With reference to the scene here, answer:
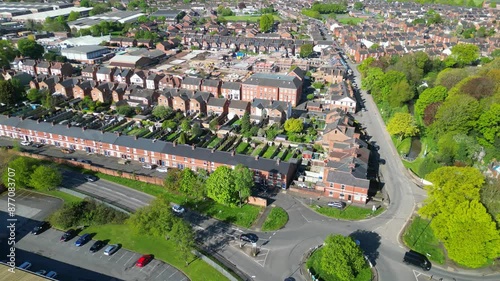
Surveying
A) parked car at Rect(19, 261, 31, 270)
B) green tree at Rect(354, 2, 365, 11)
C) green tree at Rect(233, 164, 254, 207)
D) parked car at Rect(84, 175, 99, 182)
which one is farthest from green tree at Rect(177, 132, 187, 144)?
green tree at Rect(354, 2, 365, 11)

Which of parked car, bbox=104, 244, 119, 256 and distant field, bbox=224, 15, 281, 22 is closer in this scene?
parked car, bbox=104, 244, 119, 256

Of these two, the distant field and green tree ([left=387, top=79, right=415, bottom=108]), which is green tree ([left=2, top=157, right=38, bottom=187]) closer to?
green tree ([left=387, top=79, right=415, bottom=108])

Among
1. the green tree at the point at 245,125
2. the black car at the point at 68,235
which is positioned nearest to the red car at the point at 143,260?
the black car at the point at 68,235

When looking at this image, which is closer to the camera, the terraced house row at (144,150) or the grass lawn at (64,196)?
the grass lawn at (64,196)

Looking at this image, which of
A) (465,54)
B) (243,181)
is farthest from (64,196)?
(465,54)

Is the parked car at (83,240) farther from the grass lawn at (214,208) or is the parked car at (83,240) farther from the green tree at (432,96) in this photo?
the green tree at (432,96)

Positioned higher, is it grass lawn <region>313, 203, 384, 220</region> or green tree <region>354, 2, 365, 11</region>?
green tree <region>354, 2, 365, 11</region>
